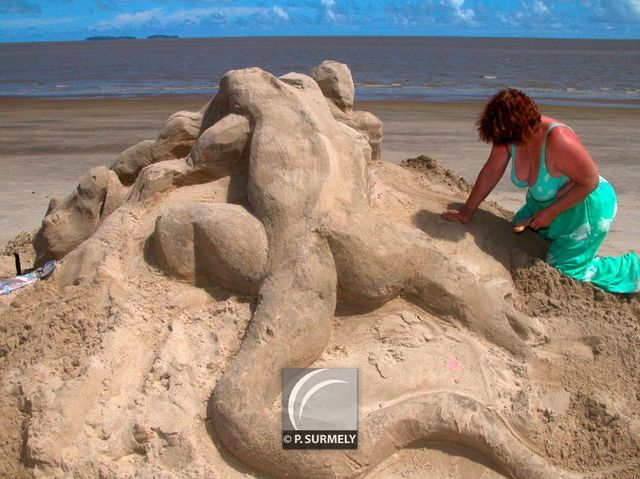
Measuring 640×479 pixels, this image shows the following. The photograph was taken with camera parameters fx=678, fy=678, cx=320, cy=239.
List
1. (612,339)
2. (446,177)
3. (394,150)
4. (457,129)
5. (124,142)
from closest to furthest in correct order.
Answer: (612,339) → (446,177) → (394,150) → (124,142) → (457,129)

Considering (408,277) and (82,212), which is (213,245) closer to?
(408,277)

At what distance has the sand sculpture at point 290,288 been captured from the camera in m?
2.98

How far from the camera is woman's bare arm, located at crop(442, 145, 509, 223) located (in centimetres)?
410

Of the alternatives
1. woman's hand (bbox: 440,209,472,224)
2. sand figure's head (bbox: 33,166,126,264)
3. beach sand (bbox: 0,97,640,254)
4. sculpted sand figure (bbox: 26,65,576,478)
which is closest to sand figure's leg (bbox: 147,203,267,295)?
sculpted sand figure (bbox: 26,65,576,478)

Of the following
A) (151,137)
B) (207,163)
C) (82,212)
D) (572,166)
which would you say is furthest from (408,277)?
(151,137)

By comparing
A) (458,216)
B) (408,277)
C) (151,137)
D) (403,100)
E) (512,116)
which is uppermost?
(512,116)

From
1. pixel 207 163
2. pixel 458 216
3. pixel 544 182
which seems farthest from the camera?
pixel 458 216

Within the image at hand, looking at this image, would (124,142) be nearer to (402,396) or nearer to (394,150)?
(394,150)

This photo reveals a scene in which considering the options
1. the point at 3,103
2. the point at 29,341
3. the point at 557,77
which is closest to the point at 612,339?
the point at 29,341

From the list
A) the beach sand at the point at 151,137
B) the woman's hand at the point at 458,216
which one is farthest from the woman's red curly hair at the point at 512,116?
the beach sand at the point at 151,137

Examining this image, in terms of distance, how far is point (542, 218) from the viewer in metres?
4.00

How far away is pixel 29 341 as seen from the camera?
3521 mm

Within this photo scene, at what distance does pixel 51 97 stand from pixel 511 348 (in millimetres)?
24358

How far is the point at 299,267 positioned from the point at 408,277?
58 centimetres
